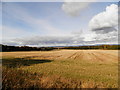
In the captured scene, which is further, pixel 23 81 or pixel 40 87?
pixel 23 81

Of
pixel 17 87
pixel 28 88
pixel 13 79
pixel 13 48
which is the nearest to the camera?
pixel 17 87

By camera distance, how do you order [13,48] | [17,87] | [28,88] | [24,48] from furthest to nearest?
[24,48] → [13,48] → [28,88] → [17,87]

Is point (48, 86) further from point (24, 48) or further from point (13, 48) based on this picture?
point (24, 48)

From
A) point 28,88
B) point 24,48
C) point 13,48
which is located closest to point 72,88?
point 28,88

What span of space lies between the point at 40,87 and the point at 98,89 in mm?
3152

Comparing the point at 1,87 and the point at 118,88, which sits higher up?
the point at 1,87

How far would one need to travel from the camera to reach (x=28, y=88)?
531 centimetres

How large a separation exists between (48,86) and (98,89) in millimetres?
2705

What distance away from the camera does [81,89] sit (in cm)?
517

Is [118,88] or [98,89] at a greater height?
[98,89]

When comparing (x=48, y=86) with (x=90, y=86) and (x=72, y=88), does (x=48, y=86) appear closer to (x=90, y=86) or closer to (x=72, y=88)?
(x=72, y=88)

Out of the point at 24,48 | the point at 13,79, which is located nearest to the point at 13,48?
the point at 24,48

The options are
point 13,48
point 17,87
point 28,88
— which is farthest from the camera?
point 13,48

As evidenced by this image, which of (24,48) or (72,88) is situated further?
(24,48)
